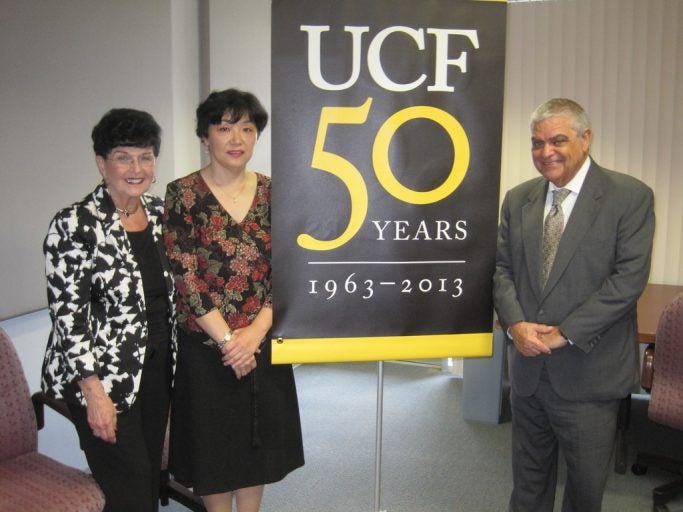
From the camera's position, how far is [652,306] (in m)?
3.44

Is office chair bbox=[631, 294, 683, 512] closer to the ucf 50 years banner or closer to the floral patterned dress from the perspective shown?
the ucf 50 years banner

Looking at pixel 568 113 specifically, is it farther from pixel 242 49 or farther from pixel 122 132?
pixel 242 49

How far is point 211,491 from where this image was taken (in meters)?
2.07

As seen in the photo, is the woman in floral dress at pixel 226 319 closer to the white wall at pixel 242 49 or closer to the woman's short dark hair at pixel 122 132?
the woman's short dark hair at pixel 122 132

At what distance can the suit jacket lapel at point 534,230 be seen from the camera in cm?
211

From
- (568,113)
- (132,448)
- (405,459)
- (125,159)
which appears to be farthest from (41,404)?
(568,113)

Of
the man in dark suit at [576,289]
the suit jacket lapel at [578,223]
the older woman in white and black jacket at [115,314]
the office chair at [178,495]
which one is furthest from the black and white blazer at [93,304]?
the suit jacket lapel at [578,223]

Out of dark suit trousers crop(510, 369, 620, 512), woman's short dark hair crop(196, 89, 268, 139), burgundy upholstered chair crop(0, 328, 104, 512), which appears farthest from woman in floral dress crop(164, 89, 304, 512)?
dark suit trousers crop(510, 369, 620, 512)

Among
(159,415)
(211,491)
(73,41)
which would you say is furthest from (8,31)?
(211,491)

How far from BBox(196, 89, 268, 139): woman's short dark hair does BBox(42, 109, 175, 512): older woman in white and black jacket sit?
0.15 m

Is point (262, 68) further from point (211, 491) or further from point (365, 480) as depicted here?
point (211, 491)

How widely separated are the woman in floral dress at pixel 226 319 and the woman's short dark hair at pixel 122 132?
0.16 meters

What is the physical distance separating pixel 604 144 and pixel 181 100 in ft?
8.55

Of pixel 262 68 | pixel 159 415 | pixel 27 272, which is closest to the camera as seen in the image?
pixel 159 415
